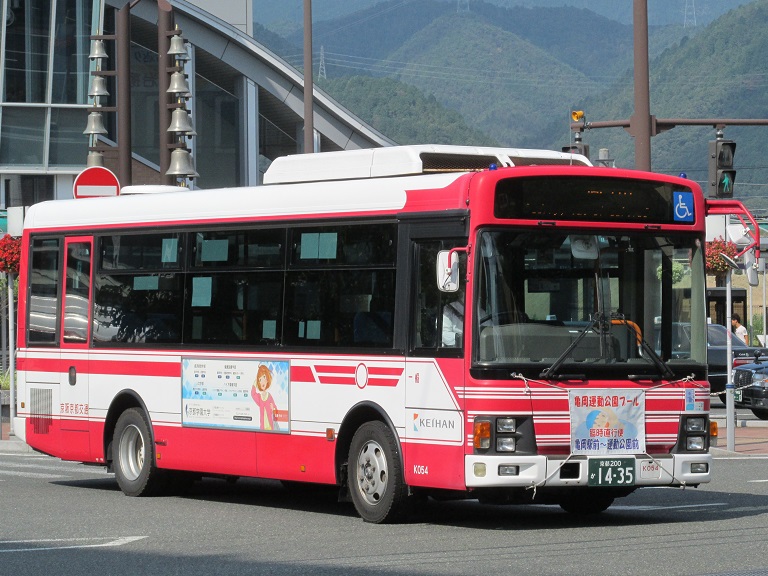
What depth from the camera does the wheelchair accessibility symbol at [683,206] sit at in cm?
1343

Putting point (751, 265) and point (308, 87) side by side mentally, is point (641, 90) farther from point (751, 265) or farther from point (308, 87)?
point (308, 87)

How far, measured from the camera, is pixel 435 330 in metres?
12.7

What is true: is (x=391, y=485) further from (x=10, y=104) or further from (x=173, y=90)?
(x=10, y=104)

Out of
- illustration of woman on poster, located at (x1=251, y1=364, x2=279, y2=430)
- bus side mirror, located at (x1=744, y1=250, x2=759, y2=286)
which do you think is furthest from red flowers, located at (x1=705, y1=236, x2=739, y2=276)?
illustration of woman on poster, located at (x1=251, y1=364, x2=279, y2=430)

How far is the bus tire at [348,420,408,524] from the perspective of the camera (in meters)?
12.8

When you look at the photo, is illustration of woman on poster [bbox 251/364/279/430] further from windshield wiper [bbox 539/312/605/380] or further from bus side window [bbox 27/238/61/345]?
bus side window [bbox 27/238/61/345]

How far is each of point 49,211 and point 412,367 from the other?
6.59m

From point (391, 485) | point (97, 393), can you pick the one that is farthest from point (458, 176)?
point (97, 393)

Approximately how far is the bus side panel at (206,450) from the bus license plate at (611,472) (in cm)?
348

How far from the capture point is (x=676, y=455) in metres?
12.9

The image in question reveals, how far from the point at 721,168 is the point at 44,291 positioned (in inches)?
380

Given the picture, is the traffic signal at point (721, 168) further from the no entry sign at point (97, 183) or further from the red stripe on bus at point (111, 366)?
the red stripe on bus at point (111, 366)

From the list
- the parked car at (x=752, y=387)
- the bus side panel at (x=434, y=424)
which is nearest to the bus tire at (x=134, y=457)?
the bus side panel at (x=434, y=424)

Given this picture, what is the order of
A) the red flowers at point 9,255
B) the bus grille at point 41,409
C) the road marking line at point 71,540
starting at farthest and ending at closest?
1. the red flowers at point 9,255
2. the bus grille at point 41,409
3. the road marking line at point 71,540
